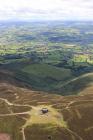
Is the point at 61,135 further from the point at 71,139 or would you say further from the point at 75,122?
the point at 75,122

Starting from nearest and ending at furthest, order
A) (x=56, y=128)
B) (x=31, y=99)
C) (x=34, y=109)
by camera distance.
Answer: (x=56, y=128)
(x=34, y=109)
(x=31, y=99)

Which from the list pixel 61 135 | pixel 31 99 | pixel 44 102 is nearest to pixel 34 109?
pixel 44 102

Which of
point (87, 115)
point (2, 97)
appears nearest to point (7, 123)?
point (87, 115)

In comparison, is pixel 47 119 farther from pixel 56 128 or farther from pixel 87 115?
pixel 87 115

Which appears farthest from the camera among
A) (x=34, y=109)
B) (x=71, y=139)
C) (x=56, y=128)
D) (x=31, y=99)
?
(x=31, y=99)

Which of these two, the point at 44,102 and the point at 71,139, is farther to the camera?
the point at 44,102

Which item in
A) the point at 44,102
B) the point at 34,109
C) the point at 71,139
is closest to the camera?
the point at 71,139
